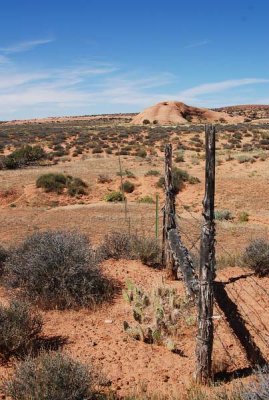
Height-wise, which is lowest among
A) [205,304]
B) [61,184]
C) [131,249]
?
[61,184]

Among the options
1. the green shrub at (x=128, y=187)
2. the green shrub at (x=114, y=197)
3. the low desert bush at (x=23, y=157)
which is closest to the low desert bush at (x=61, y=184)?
the green shrub at (x=114, y=197)

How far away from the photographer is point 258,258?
9430 mm

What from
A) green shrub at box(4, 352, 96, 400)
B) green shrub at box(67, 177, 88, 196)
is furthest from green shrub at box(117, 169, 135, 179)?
green shrub at box(4, 352, 96, 400)

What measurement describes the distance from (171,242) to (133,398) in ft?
14.3

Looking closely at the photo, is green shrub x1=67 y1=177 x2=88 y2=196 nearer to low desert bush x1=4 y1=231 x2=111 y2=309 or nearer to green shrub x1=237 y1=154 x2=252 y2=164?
green shrub x1=237 y1=154 x2=252 y2=164

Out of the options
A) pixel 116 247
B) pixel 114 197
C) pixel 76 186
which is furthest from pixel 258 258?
pixel 76 186

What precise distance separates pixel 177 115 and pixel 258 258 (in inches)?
2694

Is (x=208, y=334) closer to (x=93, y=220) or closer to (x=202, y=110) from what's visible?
(x=93, y=220)

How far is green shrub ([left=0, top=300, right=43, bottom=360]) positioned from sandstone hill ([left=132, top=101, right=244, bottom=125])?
6697cm

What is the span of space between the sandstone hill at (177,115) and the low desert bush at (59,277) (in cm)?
6493

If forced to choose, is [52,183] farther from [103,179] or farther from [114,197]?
[114,197]

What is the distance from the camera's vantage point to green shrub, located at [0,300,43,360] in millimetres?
5797

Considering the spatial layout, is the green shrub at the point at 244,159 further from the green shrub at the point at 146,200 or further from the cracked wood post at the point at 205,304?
the cracked wood post at the point at 205,304

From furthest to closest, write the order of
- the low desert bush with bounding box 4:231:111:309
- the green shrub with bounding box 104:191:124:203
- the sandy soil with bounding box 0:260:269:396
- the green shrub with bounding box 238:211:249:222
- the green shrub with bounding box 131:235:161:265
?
the green shrub with bounding box 104:191:124:203
the green shrub with bounding box 238:211:249:222
the green shrub with bounding box 131:235:161:265
the low desert bush with bounding box 4:231:111:309
the sandy soil with bounding box 0:260:269:396
